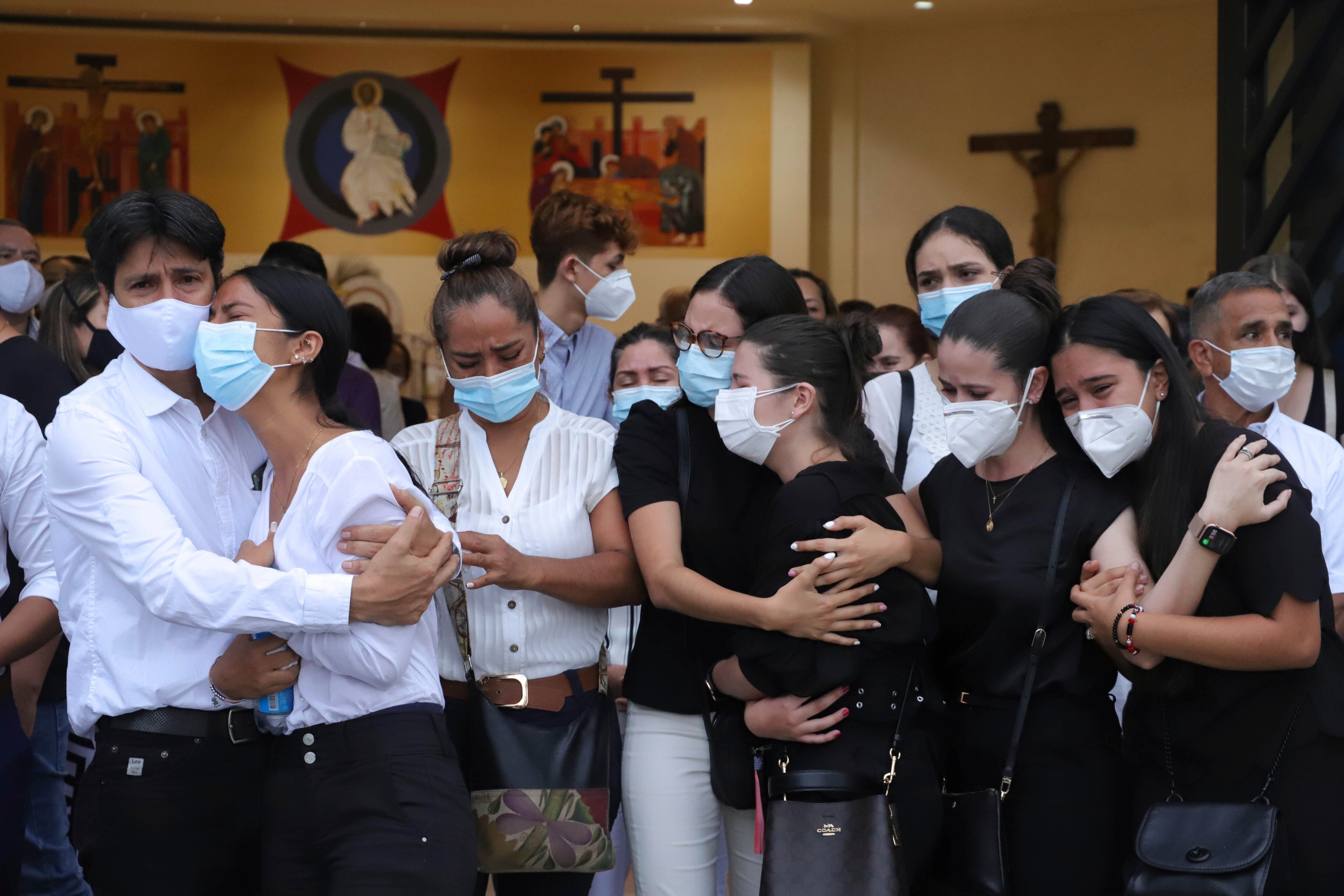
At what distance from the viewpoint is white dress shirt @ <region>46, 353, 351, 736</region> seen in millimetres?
2281

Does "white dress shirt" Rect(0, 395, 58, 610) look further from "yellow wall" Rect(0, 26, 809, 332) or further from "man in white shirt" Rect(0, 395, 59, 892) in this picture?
"yellow wall" Rect(0, 26, 809, 332)

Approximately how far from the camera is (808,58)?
412 inches

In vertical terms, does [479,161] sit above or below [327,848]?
above

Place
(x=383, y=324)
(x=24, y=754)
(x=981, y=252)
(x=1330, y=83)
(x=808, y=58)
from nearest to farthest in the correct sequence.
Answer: (x=24, y=754)
(x=981, y=252)
(x=1330, y=83)
(x=383, y=324)
(x=808, y=58)

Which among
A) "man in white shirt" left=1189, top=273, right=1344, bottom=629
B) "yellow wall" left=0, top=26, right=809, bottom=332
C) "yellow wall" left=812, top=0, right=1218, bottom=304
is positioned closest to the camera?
"man in white shirt" left=1189, top=273, right=1344, bottom=629

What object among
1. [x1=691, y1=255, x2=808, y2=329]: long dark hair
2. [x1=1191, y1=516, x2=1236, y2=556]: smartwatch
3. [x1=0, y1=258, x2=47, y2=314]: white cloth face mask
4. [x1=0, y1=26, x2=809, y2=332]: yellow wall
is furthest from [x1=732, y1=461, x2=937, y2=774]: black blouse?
[x1=0, y1=26, x2=809, y2=332]: yellow wall

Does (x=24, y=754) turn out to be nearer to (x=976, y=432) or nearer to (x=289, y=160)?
(x=976, y=432)

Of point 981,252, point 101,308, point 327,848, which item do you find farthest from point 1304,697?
point 101,308

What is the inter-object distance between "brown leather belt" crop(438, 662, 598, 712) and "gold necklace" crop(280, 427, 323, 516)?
1.74ft

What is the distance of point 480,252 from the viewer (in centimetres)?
298

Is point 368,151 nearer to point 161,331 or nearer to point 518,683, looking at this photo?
point 161,331

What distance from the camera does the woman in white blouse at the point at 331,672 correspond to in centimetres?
228

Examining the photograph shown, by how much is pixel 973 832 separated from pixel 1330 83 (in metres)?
3.93

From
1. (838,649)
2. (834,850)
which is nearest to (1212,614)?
(838,649)
